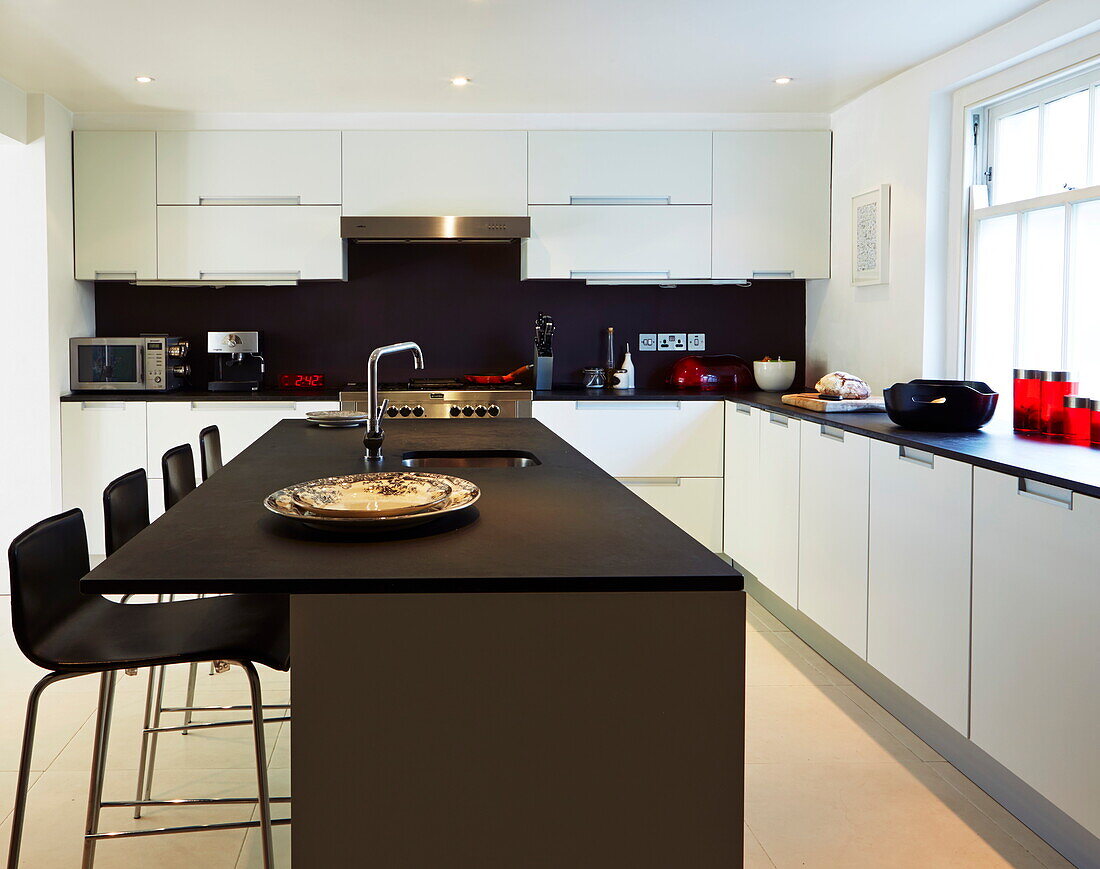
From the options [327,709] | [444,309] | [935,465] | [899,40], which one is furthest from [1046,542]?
[444,309]

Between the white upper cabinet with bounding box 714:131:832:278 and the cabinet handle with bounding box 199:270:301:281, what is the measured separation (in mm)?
2169

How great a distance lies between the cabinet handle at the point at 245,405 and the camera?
492cm

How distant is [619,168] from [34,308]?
2.90 meters

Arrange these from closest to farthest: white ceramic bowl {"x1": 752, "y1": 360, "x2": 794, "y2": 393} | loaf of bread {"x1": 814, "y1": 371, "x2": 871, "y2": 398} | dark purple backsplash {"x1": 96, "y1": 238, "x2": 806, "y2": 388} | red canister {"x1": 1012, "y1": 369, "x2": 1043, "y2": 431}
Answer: red canister {"x1": 1012, "y1": 369, "x2": 1043, "y2": 431} < loaf of bread {"x1": 814, "y1": 371, "x2": 871, "y2": 398} < white ceramic bowl {"x1": 752, "y1": 360, "x2": 794, "y2": 393} < dark purple backsplash {"x1": 96, "y1": 238, "x2": 806, "y2": 388}

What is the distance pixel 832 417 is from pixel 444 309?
8.16ft

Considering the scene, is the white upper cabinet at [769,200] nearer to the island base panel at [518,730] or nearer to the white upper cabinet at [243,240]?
the white upper cabinet at [243,240]

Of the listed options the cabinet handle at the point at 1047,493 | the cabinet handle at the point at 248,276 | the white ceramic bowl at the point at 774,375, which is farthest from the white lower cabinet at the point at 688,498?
the cabinet handle at the point at 1047,493

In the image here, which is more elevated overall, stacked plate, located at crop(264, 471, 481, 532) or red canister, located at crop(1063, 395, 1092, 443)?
red canister, located at crop(1063, 395, 1092, 443)

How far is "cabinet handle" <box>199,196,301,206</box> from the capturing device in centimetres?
502

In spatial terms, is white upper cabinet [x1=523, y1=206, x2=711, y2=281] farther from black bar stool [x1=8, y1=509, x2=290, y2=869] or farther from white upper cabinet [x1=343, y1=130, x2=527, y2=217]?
black bar stool [x1=8, y1=509, x2=290, y2=869]

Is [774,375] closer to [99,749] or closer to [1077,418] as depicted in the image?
[1077,418]

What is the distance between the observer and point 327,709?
1.49 metres

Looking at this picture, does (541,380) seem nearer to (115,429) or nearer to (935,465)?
(115,429)

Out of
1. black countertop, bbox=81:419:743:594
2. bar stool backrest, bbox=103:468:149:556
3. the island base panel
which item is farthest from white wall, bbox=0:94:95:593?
the island base panel
